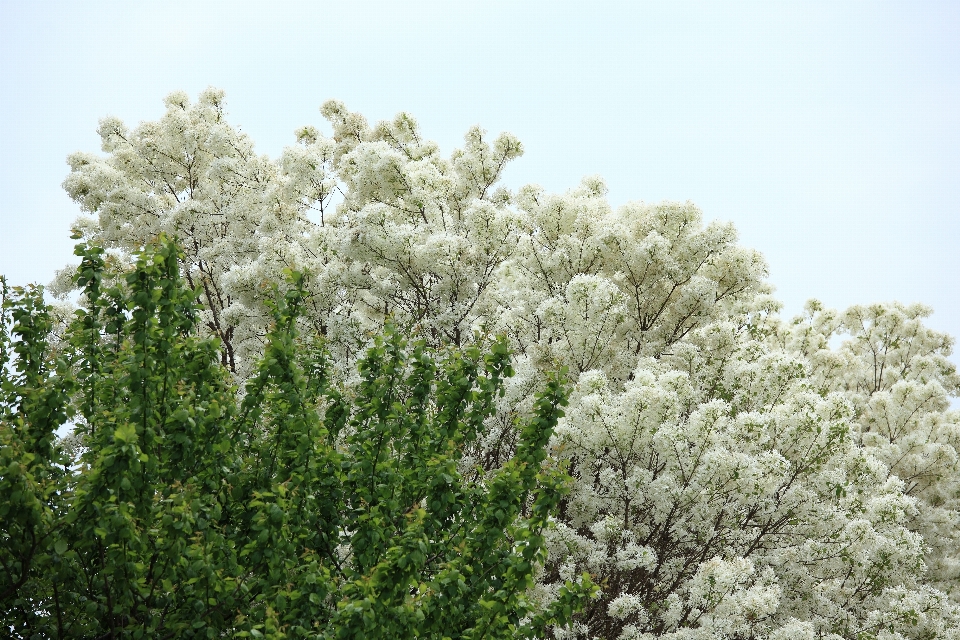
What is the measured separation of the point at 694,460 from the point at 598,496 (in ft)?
6.78

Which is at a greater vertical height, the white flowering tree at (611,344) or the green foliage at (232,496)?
the white flowering tree at (611,344)

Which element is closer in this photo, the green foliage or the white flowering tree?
the green foliage

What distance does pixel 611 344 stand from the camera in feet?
63.2

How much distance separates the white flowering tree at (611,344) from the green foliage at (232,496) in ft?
11.2

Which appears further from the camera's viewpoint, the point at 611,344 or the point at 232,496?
the point at 611,344

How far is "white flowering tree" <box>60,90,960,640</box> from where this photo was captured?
1591 cm

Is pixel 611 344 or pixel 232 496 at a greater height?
pixel 611 344

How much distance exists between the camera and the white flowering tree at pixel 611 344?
1591 cm

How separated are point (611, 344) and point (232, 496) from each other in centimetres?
1124

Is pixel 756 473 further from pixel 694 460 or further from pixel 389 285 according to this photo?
pixel 389 285

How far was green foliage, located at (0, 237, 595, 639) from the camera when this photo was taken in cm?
840

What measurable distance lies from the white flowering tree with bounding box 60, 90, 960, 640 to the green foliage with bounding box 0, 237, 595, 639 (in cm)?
342

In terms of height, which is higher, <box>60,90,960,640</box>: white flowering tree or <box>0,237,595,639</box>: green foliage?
<box>60,90,960,640</box>: white flowering tree

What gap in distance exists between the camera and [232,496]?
9.48m
